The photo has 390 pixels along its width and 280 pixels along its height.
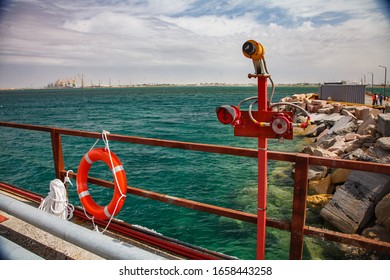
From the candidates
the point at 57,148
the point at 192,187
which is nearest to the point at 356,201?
the point at 192,187

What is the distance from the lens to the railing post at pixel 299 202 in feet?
7.01

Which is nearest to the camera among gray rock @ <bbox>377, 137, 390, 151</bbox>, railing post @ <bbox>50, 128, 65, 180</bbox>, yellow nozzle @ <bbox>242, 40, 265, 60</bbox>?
yellow nozzle @ <bbox>242, 40, 265, 60</bbox>

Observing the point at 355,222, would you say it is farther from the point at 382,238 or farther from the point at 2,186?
the point at 2,186

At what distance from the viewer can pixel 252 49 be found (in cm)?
195

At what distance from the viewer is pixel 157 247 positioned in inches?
110

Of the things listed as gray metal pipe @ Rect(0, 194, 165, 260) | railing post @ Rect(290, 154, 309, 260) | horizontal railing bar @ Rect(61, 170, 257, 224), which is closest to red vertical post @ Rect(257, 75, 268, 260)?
horizontal railing bar @ Rect(61, 170, 257, 224)

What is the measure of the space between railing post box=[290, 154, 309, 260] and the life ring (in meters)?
1.69

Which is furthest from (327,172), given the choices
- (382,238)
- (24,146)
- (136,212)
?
(24,146)

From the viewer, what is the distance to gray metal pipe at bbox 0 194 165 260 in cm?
183

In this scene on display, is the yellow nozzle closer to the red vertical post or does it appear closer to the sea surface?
the red vertical post

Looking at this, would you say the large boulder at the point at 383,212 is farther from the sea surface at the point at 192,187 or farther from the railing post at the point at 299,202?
the railing post at the point at 299,202

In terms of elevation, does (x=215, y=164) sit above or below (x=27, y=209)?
below

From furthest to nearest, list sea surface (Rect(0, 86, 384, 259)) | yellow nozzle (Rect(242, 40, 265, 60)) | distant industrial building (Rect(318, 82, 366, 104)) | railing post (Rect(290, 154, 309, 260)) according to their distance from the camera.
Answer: distant industrial building (Rect(318, 82, 366, 104)), sea surface (Rect(0, 86, 384, 259)), railing post (Rect(290, 154, 309, 260)), yellow nozzle (Rect(242, 40, 265, 60))

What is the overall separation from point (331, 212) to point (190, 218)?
314cm
